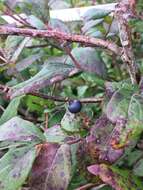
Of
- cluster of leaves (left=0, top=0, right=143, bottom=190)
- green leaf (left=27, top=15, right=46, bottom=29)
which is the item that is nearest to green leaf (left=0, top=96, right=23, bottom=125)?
cluster of leaves (left=0, top=0, right=143, bottom=190)

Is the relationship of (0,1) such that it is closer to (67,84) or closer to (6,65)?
(6,65)

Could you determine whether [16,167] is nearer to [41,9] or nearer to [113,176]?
[113,176]

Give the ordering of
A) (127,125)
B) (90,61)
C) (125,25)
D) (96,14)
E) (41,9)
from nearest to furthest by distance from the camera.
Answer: (127,125) < (125,25) < (90,61) < (41,9) < (96,14)

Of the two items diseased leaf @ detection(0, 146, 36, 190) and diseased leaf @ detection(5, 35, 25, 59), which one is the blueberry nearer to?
diseased leaf @ detection(0, 146, 36, 190)

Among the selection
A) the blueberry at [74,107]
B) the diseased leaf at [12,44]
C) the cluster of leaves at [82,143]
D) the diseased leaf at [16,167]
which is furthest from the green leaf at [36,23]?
the diseased leaf at [16,167]

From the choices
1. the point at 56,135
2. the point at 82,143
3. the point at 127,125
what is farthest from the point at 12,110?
the point at 127,125

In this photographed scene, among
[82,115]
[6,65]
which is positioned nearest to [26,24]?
[6,65]
